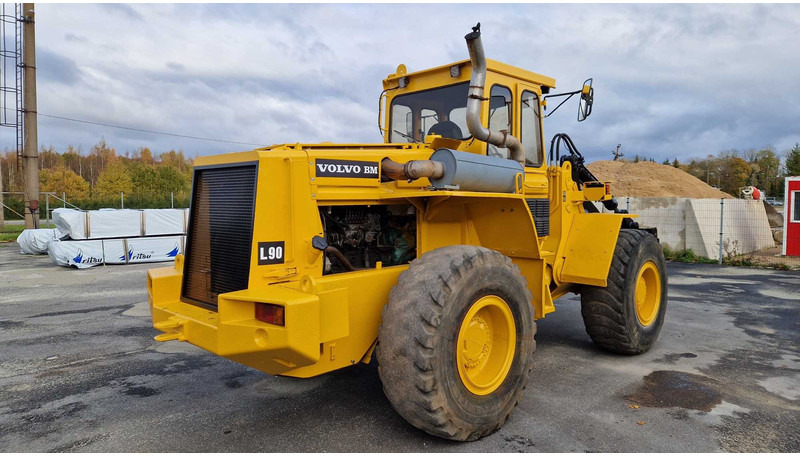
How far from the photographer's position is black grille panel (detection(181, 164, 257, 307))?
3602 mm

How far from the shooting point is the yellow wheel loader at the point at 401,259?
10.6ft

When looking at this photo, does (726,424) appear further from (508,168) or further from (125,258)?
(125,258)

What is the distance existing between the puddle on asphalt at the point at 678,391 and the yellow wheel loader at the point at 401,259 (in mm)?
683

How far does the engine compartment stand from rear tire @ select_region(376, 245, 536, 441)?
2.37 feet

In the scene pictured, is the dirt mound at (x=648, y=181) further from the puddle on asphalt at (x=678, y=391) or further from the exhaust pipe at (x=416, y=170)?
the exhaust pipe at (x=416, y=170)

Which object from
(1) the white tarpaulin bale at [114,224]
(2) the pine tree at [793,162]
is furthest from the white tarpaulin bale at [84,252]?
(2) the pine tree at [793,162]

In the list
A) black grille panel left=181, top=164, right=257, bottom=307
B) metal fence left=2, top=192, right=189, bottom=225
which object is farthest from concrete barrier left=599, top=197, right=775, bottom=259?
metal fence left=2, top=192, right=189, bottom=225

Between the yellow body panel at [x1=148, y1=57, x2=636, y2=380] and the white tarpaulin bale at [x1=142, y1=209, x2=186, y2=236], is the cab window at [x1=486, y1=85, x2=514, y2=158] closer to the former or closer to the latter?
the yellow body panel at [x1=148, y1=57, x2=636, y2=380]

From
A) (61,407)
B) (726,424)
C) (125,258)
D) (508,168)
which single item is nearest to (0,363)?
(61,407)

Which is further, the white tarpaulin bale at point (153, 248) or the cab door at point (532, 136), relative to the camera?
the white tarpaulin bale at point (153, 248)

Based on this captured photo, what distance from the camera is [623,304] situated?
5.41 metres

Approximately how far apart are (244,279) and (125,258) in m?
12.6

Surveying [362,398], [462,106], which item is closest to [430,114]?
[462,106]

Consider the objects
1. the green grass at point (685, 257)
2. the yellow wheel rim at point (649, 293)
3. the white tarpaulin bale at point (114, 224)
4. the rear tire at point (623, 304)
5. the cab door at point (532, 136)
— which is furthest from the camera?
the green grass at point (685, 257)
